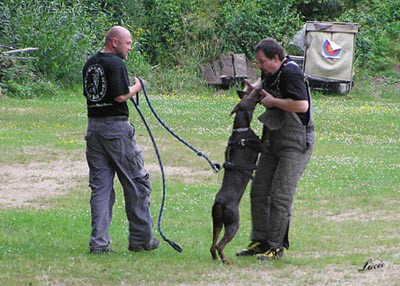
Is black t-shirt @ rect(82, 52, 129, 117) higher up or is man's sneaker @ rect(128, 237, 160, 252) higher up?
black t-shirt @ rect(82, 52, 129, 117)

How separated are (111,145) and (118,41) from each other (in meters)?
0.94

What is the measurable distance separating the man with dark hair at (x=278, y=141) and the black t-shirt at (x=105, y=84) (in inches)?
44.7

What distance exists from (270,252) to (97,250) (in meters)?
1.57

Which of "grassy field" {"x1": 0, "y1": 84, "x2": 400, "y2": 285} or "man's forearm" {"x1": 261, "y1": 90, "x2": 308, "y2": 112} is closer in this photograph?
"grassy field" {"x1": 0, "y1": 84, "x2": 400, "y2": 285}

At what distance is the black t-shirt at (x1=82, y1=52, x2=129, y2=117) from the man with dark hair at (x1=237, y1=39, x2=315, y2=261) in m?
1.14

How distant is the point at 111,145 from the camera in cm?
758

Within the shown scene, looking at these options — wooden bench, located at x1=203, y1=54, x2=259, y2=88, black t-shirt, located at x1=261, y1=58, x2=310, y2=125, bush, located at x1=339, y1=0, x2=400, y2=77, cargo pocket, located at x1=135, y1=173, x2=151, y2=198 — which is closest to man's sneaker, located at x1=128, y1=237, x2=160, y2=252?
cargo pocket, located at x1=135, y1=173, x2=151, y2=198

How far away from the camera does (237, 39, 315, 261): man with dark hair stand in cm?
732

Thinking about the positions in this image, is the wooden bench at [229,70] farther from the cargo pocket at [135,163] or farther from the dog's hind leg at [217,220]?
the dog's hind leg at [217,220]

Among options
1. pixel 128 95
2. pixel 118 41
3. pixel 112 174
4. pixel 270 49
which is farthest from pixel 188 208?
pixel 270 49

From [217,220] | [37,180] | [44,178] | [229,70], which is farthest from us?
[229,70]

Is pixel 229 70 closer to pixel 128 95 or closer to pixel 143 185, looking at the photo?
pixel 143 185

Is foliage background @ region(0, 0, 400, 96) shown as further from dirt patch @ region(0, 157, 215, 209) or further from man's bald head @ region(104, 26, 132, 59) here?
man's bald head @ region(104, 26, 132, 59)

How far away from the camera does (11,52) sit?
862 inches
